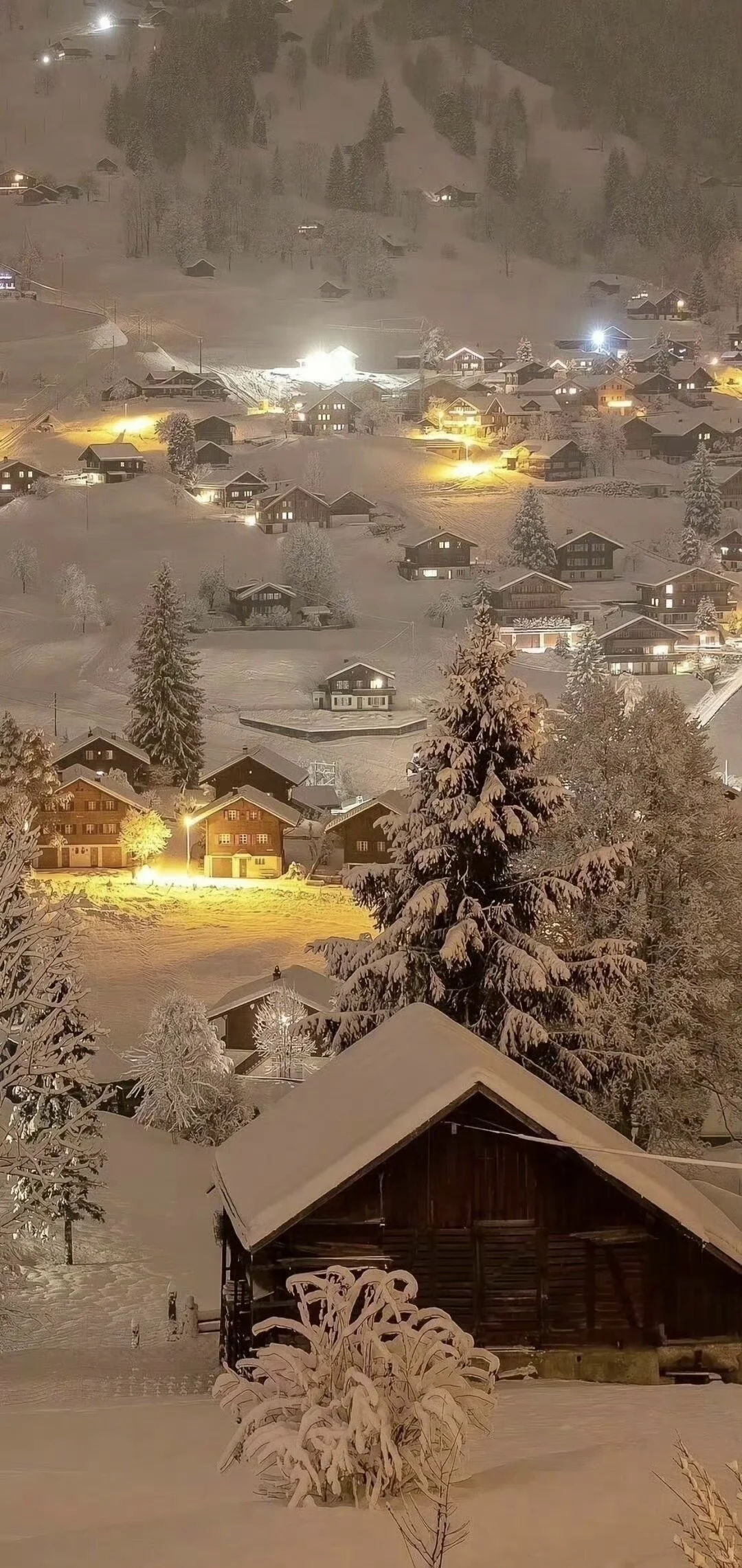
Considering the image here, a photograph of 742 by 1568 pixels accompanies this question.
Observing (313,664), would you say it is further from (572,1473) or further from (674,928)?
(572,1473)

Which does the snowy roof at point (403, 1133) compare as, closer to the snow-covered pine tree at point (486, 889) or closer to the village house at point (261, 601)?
the snow-covered pine tree at point (486, 889)

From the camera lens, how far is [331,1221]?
40.2 feet

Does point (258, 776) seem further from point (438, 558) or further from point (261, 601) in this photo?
point (438, 558)

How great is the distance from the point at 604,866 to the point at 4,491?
9275 centimetres

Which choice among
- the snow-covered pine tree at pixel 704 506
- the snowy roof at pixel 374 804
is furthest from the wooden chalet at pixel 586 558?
the snowy roof at pixel 374 804

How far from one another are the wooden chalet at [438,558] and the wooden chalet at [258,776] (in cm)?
3542

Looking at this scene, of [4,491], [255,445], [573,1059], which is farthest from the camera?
[255,445]

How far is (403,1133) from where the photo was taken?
11656 mm

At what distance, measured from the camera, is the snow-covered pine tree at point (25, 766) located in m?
51.9

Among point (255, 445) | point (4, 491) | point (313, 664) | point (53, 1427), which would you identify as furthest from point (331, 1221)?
point (255, 445)

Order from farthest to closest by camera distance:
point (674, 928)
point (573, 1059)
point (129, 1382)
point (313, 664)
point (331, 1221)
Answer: point (313, 664), point (674, 928), point (573, 1059), point (129, 1382), point (331, 1221)

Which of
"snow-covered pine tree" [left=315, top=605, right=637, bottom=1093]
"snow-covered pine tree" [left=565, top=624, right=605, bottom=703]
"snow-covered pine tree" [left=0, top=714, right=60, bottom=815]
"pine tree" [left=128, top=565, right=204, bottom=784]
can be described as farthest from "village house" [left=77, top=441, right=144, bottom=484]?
"snow-covered pine tree" [left=315, top=605, right=637, bottom=1093]

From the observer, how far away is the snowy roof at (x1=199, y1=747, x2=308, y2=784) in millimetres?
55409

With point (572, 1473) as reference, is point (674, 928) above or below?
above
